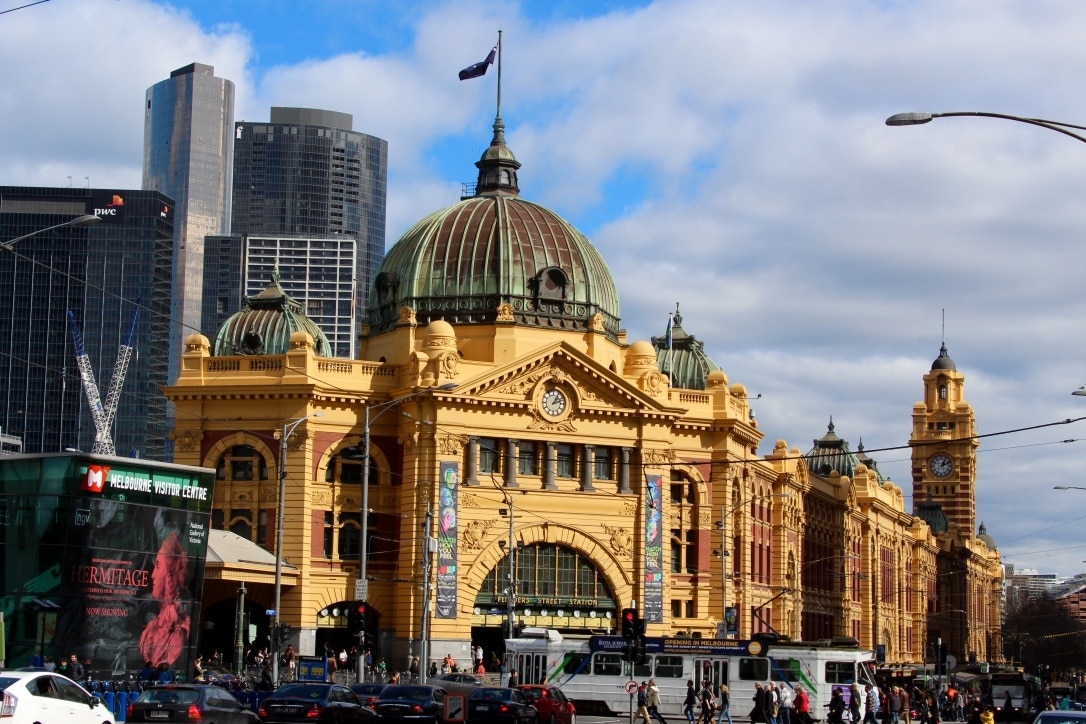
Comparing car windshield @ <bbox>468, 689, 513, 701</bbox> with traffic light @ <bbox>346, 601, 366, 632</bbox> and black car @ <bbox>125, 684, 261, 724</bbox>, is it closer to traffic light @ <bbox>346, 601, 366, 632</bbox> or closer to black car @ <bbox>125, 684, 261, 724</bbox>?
traffic light @ <bbox>346, 601, 366, 632</bbox>

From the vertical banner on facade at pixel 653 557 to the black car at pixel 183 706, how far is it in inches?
1920

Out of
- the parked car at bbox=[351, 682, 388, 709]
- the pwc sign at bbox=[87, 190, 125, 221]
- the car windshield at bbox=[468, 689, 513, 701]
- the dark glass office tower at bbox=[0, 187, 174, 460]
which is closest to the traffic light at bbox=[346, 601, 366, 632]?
the parked car at bbox=[351, 682, 388, 709]

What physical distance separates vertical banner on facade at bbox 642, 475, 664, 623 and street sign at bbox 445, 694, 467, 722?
129ft

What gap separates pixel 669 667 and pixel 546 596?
20.8m

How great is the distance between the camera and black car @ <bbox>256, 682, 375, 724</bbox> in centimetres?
4366

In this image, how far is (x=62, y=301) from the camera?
633ft

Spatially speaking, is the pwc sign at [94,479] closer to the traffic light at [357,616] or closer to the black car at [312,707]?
the traffic light at [357,616]

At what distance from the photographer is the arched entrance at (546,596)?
84.7m

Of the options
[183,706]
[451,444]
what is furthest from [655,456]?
[183,706]

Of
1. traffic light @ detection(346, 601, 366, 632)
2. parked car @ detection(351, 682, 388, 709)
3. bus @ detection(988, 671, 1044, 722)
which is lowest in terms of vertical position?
bus @ detection(988, 671, 1044, 722)

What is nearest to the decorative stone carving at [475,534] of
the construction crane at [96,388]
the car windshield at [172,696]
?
the car windshield at [172,696]

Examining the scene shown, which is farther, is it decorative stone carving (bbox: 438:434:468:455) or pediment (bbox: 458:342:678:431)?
pediment (bbox: 458:342:678:431)

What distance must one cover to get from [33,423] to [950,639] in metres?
95.6

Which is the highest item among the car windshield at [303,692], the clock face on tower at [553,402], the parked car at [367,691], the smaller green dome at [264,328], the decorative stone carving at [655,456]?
the smaller green dome at [264,328]
